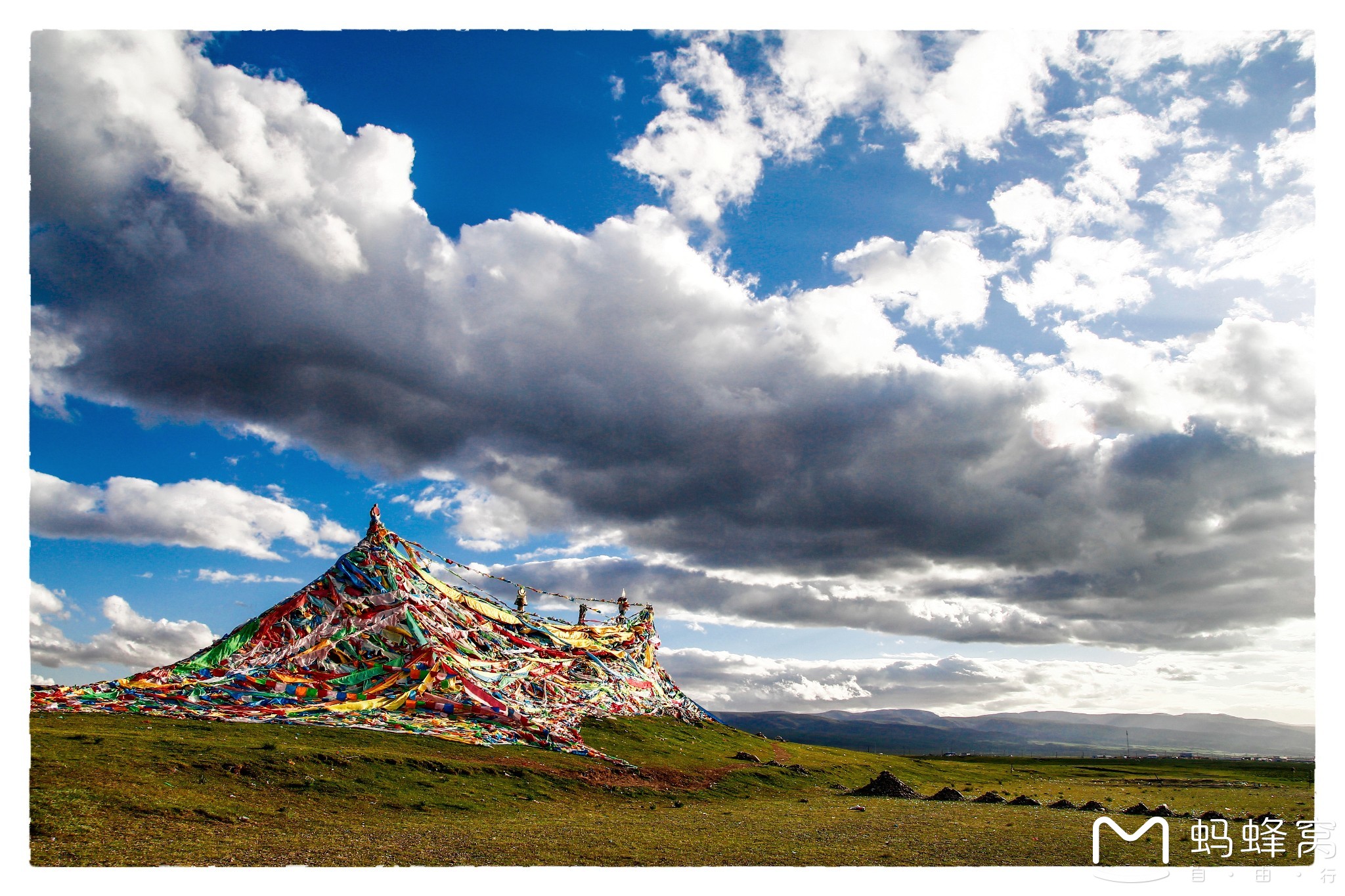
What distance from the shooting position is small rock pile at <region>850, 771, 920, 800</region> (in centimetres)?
3700

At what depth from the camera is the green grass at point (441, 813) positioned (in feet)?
59.6

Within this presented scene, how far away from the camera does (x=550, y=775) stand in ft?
104

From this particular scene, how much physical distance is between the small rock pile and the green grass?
1.80 m

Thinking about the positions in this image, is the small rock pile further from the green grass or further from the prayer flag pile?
the prayer flag pile

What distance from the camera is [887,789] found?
3772 cm

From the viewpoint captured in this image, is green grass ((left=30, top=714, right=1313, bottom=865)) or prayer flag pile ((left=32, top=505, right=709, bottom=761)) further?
prayer flag pile ((left=32, top=505, right=709, bottom=761))

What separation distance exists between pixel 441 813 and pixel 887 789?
23.0m

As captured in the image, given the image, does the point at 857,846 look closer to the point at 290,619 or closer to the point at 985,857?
the point at 985,857

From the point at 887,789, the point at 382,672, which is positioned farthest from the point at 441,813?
the point at 887,789

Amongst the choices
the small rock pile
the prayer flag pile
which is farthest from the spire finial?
the small rock pile

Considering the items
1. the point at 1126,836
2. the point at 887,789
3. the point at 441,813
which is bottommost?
the point at 887,789

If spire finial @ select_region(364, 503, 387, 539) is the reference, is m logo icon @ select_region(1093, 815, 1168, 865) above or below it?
below

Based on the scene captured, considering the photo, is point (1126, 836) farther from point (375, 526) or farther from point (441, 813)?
point (375, 526)

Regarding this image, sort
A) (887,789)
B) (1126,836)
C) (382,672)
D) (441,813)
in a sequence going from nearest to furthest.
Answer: (1126,836) → (441,813) → (887,789) → (382,672)
